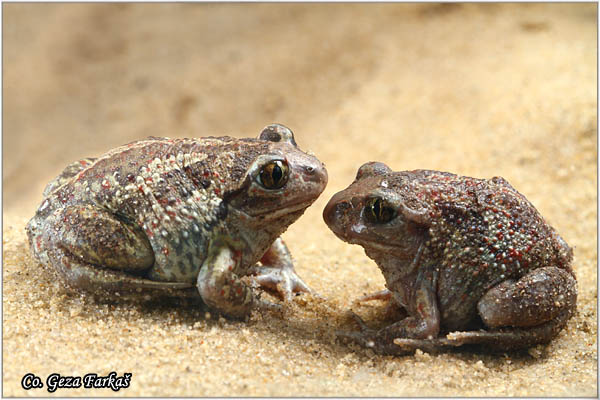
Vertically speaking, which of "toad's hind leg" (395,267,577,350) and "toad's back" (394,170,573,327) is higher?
"toad's back" (394,170,573,327)

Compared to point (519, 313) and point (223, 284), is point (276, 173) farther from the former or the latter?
point (519, 313)

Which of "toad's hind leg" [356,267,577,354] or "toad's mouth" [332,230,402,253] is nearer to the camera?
"toad's hind leg" [356,267,577,354]

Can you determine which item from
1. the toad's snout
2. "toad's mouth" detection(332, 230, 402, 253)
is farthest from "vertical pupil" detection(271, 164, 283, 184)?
"toad's mouth" detection(332, 230, 402, 253)

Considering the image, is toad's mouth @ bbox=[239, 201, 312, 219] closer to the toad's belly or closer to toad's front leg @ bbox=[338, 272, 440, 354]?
the toad's belly

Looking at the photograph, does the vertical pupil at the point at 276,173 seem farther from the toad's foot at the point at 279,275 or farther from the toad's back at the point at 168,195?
the toad's foot at the point at 279,275

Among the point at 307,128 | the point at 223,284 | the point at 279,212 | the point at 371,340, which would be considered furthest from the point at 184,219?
the point at 307,128

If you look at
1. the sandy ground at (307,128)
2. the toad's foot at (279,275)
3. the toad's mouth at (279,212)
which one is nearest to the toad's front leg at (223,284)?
the sandy ground at (307,128)

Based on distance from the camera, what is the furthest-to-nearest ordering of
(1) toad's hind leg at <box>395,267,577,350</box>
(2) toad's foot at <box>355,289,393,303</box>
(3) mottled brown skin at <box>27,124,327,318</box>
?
(2) toad's foot at <box>355,289,393,303</box> → (3) mottled brown skin at <box>27,124,327,318</box> → (1) toad's hind leg at <box>395,267,577,350</box>
